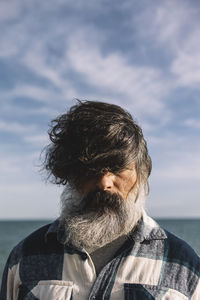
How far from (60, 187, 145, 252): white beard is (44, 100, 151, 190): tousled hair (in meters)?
0.20

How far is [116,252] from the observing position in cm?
270

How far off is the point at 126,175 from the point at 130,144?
208mm

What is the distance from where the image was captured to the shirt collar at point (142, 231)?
272cm

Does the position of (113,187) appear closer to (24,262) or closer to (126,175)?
(126,175)

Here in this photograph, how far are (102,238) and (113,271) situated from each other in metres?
0.21

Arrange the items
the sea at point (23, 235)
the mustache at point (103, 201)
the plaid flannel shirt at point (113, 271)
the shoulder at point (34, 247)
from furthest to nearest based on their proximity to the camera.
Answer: the sea at point (23, 235)
the shoulder at point (34, 247)
the mustache at point (103, 201)
the plaid flannel shirt at point (113, 271)

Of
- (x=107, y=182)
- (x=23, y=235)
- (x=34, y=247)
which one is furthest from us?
(x=23, y=235)

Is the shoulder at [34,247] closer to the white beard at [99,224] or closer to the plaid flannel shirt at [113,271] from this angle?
the plaid flannel shirt at [113,271]

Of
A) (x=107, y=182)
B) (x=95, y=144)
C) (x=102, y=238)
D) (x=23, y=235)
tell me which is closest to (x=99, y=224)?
(x=102, y=238)

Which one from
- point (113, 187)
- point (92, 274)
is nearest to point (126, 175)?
point (113, 187)

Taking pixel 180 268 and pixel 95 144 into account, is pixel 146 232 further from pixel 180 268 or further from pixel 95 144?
pixel 95 144

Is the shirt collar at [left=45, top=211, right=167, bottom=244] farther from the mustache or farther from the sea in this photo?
the sea

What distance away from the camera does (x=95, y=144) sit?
2.77m

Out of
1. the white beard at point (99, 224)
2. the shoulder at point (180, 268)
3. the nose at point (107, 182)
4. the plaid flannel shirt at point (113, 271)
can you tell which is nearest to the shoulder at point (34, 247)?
the plaid flannel shirt at point (113, 271)
